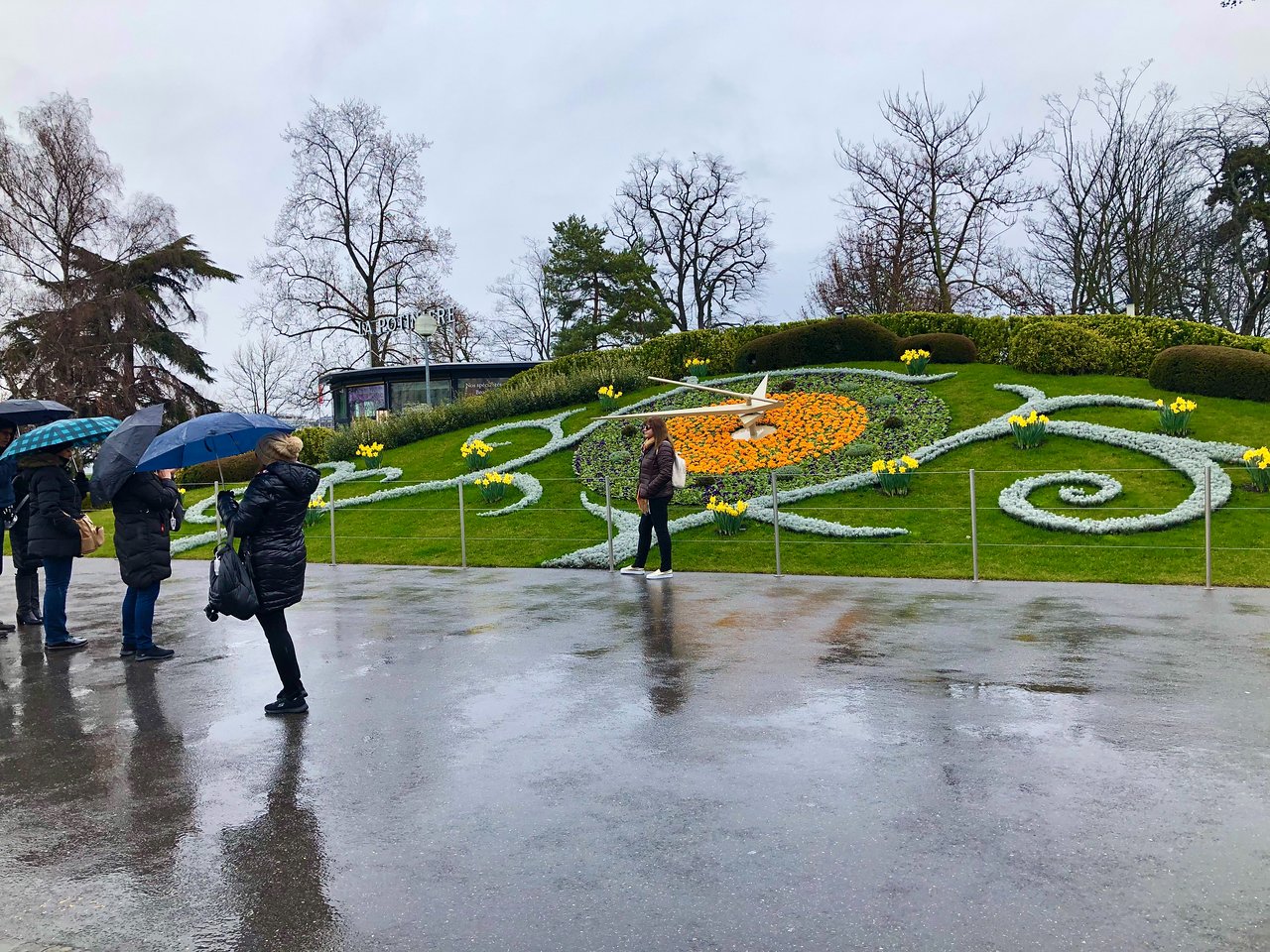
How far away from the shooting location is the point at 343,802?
14.5 feet

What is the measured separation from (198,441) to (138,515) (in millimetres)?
1238

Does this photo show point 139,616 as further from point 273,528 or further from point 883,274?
point 883,274

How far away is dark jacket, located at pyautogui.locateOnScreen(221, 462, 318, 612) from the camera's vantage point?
19.5 ft

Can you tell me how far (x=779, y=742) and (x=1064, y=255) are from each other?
1635 inches

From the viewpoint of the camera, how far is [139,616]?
7953mm

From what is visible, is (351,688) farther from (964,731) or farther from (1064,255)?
(1064,255)

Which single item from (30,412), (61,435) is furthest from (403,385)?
(61,435)

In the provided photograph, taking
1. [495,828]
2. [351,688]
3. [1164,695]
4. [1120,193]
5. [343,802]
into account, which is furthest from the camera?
[1120,193]

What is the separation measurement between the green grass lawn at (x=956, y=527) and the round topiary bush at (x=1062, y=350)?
1.85ft

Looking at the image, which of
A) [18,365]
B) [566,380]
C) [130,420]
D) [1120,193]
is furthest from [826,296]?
[130,420]

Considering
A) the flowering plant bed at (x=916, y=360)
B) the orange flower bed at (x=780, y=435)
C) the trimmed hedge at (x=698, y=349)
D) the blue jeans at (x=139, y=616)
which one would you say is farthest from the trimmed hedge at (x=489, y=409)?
the blue jeans at (x=139, y=616)

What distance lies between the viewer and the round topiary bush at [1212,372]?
61.1ft

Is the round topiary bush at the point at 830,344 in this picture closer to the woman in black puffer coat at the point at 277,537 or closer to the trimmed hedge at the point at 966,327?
the trimmed hedge at the point at 966,327

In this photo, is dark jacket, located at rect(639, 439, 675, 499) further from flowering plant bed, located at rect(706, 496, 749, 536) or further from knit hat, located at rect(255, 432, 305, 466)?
knit hat, located at rect(255, 432, 305, 466)
